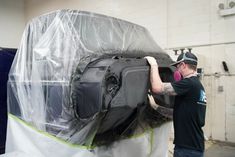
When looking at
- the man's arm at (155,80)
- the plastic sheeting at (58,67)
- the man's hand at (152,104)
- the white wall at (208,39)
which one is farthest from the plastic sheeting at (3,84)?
the white wall at (208,39)

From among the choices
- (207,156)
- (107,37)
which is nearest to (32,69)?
(107,37)

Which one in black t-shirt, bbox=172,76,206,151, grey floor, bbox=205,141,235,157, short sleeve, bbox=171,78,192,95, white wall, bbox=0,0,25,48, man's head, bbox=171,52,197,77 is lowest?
grey floor, bbox=205,141,235,157

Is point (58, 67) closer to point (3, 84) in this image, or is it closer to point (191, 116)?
point (191, 116)

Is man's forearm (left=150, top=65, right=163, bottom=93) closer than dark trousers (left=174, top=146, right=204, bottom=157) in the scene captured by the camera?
Yes

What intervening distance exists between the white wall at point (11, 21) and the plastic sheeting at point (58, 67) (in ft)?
26.4

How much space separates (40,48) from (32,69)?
23 cm

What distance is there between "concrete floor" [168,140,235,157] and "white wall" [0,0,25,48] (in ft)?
25.8

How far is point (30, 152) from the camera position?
2461mm

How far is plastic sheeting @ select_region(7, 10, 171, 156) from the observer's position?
216 cm

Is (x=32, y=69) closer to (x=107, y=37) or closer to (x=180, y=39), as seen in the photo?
(x=107, y=37)

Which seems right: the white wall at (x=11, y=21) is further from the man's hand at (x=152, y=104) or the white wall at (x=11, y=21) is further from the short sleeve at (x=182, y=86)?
the short sleeve at (x=182, y=86)

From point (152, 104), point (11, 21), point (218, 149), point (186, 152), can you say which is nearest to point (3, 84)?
point (152, 104)

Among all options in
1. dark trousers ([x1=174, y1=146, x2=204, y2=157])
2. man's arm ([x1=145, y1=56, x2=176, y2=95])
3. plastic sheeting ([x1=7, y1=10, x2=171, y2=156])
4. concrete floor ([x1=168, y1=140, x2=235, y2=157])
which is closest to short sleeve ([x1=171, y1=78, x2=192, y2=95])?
man's arm ([x1=145, y1=56, x2=176, y2=95])

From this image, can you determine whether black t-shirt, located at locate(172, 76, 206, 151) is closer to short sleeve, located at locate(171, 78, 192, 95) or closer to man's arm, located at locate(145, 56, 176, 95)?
short sleeve, located at locate(171, 78, 192, 95)
